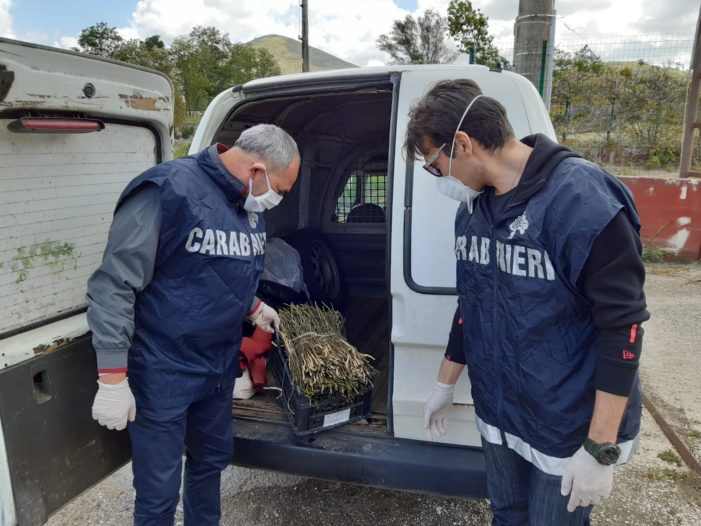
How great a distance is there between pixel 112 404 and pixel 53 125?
96cm

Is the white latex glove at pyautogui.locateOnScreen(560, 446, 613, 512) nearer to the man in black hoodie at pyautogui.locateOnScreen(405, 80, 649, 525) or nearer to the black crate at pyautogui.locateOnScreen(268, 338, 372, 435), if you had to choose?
the man in black hoodie at pyautogui.locateOnScreen(405, 80, 649, 525)

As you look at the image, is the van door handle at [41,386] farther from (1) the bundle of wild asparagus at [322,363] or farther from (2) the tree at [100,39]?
(2) the tree at [100,39]

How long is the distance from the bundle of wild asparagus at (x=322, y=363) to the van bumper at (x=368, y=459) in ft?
0.66

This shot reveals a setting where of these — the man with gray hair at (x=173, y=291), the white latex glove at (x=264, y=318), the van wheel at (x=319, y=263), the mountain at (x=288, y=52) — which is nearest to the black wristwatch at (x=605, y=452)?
the man with gray hair at (x=173, y=291)

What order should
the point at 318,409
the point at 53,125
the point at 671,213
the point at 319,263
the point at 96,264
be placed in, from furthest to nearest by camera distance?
1. the point at 671,213
2. the point at 319,263
3. the point at 318,409
4. the point at 96,264
5. the point at 53,125

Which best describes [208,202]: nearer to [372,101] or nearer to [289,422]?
[289,422]

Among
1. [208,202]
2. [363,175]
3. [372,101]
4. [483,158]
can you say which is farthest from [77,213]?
[363,175]

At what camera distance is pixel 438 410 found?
211cm

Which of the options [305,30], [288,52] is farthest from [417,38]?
[288,52]

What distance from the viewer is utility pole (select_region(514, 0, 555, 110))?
453 cm

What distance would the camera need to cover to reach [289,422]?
255 centimetres

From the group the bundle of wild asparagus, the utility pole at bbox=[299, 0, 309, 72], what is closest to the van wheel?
the bundle of wild asparagus

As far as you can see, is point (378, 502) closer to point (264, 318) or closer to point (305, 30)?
point (264, 318)

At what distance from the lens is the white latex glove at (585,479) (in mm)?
1491
